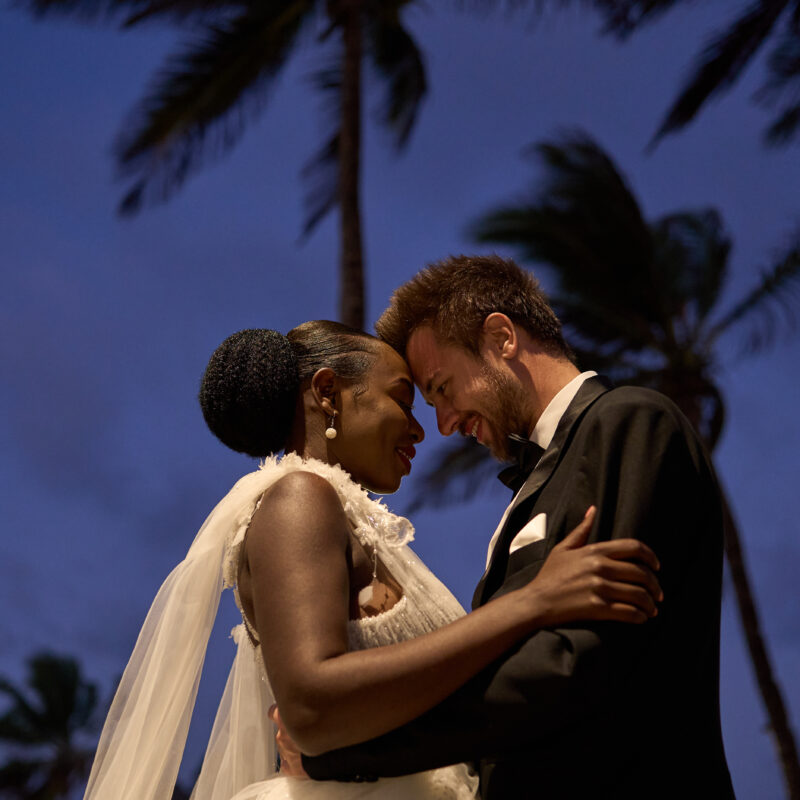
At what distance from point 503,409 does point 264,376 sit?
79 cm

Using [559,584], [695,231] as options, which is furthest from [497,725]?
[695,231]

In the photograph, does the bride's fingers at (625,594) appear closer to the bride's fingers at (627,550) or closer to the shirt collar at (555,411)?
the bride's fingers at (627,550)

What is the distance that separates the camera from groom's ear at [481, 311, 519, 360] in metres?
3.36

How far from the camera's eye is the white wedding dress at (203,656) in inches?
119

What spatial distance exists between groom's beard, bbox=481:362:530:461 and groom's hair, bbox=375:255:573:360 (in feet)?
0.41

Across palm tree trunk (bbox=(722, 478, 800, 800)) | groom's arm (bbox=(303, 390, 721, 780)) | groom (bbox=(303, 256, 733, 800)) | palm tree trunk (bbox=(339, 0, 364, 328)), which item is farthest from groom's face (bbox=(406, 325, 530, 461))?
palm tree trunk (bbox=(722, 478, 800, 800))

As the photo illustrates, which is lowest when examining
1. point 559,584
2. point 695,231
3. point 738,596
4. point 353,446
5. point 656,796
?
point 656,796

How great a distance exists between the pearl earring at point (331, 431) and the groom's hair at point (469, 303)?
0.48 metres

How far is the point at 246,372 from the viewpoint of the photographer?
329cm

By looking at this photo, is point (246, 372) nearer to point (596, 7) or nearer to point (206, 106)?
point (206, 106)

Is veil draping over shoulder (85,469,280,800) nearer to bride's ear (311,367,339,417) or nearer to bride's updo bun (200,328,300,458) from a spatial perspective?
bride's updo bun (200,328,300,458)

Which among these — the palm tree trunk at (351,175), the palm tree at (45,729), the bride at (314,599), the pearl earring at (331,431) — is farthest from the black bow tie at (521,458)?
the palm tree at (45,729)

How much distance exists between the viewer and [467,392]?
3.46 m

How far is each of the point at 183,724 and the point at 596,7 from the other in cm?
1292
